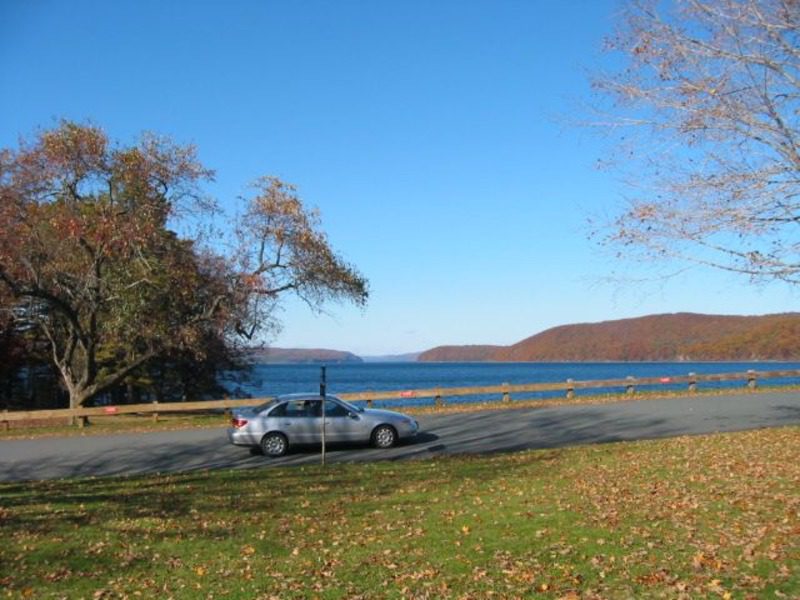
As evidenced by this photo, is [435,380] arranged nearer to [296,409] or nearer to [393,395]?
[393,395]

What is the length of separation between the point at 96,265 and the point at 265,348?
16.0 m

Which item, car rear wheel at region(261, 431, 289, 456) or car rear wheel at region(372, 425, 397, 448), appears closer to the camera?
car rear wheel at region(261, 431, 289, 456)

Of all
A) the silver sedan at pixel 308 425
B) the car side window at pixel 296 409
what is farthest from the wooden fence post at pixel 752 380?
the car side window at pixel 296 409

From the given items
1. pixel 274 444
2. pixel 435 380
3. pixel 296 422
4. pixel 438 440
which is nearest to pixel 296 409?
pixel 296 422

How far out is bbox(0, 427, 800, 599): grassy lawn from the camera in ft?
21.7

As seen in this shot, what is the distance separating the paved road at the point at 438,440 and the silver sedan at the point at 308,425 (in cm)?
35

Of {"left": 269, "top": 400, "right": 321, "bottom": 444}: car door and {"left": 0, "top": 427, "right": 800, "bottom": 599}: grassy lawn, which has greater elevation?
{"left": 269, "top": 400, "right": 321, "bottom": 444}: car door

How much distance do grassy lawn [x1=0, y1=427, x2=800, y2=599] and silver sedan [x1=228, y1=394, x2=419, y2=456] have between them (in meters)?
4.42

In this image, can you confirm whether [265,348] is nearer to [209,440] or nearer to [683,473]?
[209,440]

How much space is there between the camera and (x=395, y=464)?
1497cm

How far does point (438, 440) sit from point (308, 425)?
3369mm

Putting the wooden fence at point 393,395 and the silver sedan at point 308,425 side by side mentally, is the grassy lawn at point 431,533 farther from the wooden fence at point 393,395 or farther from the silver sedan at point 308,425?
the wooden fence at point 393,395

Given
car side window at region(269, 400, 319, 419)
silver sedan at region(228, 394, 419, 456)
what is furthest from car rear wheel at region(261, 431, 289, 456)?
car side window at region(269, 400, 319, 419)

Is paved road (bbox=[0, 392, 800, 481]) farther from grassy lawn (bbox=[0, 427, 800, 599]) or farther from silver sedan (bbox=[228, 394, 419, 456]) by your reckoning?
grassy lawn (bbox=[0, 427, 800, 599])
